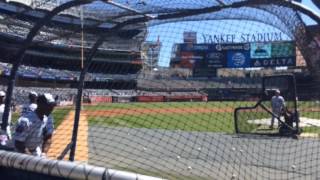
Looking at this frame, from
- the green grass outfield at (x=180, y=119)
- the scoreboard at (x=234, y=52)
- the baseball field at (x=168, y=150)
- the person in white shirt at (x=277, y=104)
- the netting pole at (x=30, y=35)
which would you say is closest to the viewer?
the netting pole at (x=30, y=35)

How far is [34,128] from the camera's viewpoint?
661 centimetres

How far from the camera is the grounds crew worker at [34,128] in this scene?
632 cm

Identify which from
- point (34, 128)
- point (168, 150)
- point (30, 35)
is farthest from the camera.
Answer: point (168, 150)

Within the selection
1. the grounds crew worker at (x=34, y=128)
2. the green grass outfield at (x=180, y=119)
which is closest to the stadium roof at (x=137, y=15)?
the grounds crew worker at (x=34, y=128)

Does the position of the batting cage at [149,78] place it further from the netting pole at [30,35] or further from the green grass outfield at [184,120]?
the green grass outfield at [184,120]

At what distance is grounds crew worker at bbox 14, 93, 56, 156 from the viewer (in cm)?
632

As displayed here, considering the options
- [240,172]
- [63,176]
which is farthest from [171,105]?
[63,176]

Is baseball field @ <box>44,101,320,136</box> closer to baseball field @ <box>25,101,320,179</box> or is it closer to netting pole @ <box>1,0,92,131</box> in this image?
baseball field @ <box>25,101,320,179</box>

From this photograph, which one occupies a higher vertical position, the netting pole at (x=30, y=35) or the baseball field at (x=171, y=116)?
the netting pole at (x=30, y=35)

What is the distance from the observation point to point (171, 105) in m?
26.3

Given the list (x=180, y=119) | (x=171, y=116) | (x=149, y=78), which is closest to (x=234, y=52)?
(x=149, y=78)

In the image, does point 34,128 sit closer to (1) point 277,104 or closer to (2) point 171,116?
(1) point 277,104

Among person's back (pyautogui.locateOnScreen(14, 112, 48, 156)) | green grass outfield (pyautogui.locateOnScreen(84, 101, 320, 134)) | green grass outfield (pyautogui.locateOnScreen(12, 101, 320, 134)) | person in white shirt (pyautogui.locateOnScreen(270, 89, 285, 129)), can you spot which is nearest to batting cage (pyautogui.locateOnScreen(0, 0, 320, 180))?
person's back (pyautogui.locateOnScreen(14, 112, 48, 156))

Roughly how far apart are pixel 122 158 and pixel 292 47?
20.7ft
